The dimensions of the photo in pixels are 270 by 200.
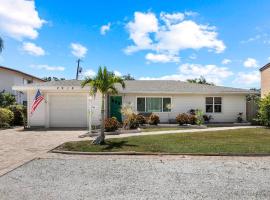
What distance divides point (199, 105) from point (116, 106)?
6.95 metres

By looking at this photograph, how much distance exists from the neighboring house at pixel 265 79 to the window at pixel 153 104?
7.56 m

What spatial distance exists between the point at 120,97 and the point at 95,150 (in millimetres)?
13196

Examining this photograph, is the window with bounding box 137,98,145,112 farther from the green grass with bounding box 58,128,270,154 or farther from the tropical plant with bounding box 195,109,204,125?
the green grass with bounding box 58,128,270,154

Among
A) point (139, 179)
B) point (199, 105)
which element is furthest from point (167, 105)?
point (139, 179)

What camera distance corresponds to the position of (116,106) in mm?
25141

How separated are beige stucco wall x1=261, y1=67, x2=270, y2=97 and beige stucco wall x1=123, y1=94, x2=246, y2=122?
1.97 metres

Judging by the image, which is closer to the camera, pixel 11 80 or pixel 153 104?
pixel 153 104

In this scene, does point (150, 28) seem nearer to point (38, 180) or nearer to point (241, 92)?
point (241, 92)

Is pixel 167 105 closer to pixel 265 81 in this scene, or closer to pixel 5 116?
pixel 265 81

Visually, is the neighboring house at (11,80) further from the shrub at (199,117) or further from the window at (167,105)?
the shrub at (199,117)

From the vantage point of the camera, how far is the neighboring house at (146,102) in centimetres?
2277

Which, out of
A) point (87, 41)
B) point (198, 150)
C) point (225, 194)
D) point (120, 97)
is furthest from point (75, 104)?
point (225, 194)

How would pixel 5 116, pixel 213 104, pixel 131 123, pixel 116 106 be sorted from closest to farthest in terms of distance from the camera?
pixel 131 123 < pixel 5 116 < pixel 116 106 < pixel 213 104

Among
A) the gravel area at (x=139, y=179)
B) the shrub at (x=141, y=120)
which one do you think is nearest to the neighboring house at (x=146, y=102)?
the shrub at (x=141, y=120)
